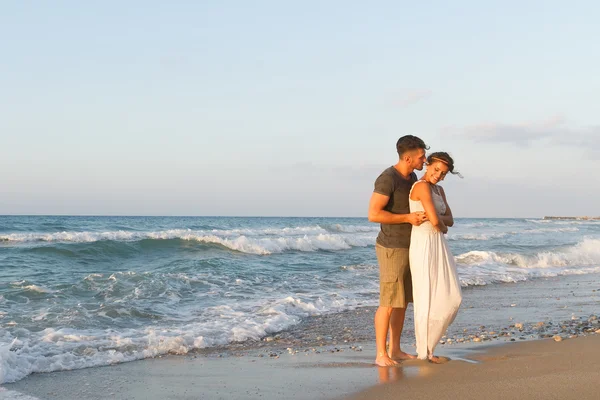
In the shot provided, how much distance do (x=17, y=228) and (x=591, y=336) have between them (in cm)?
3198

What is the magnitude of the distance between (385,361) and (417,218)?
1.22m

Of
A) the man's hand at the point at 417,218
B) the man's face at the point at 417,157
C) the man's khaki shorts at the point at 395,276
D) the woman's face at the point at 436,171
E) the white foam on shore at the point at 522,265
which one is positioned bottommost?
the white foam on shore at the point at 522,265

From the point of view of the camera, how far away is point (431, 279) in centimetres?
504

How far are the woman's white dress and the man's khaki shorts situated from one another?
0.12m

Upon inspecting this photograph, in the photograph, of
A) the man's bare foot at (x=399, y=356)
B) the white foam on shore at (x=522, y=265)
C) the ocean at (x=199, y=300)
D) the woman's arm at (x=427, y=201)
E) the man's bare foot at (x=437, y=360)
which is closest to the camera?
the woman's arm at (x=427, y=201)

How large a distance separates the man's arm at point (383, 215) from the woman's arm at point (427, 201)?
0.35 ft

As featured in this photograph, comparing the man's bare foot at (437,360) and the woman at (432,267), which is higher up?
the woman at (432,267)

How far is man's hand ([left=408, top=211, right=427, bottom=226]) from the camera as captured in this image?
4949 mm

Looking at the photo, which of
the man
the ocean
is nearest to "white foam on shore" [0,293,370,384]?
the ocean

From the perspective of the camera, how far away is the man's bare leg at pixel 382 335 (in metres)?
5.20

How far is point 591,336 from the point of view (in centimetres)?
622

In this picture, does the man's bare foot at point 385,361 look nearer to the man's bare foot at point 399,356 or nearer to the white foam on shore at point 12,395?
the man's bare foot at point 399,356

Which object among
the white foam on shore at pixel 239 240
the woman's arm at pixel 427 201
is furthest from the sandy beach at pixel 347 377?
the white foam on shore at pixel 239 240

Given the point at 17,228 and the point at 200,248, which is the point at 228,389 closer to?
the point at 200,248
